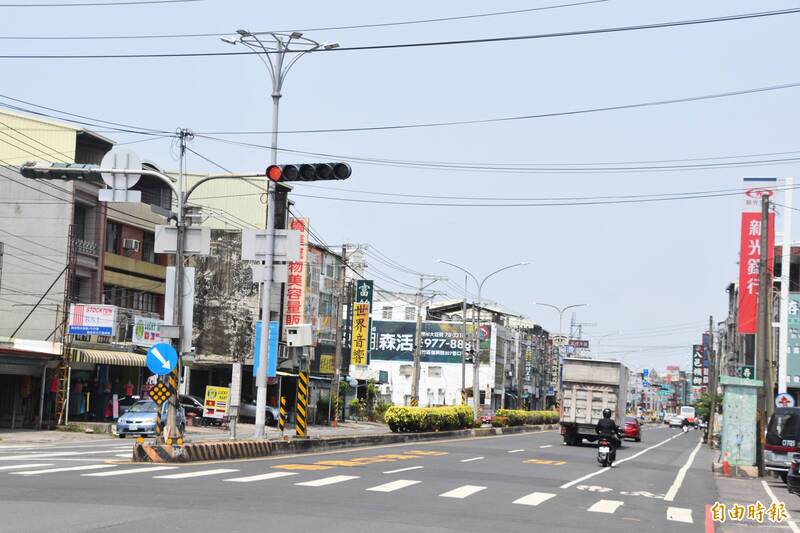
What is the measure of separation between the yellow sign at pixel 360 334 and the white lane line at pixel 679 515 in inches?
1930

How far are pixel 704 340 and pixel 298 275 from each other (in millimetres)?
80625

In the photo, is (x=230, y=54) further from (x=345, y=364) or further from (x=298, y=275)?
(x=345, y=364)

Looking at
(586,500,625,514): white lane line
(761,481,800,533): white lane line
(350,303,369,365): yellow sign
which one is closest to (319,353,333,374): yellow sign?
(350,303,369,365): yellow sign

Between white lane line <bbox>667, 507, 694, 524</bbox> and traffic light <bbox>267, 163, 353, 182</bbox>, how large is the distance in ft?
30.4

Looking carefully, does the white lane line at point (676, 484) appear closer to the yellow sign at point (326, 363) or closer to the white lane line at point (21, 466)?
the white lane line at point (21, 466)

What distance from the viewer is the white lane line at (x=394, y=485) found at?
59.6 ft

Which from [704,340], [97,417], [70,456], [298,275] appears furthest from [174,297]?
[704,340]

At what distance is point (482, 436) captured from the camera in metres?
50.7

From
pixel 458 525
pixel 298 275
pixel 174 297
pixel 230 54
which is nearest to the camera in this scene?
pixel 458 525

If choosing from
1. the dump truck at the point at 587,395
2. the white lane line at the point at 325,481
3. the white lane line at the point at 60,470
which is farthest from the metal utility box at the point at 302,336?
the dump truck at the point at 587,395

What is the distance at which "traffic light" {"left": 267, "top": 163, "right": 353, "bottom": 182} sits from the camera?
21547mm

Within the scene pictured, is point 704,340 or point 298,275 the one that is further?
point 704,340

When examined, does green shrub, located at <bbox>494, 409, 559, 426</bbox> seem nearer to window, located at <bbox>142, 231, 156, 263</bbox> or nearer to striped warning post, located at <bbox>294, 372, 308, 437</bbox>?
window, located at <bbox>142, 231, 156, 263</bbox>

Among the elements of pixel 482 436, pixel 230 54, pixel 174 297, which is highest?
pixel 230 54
